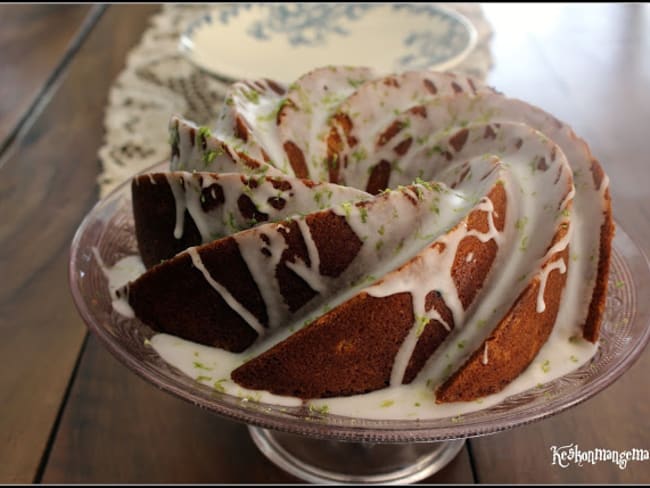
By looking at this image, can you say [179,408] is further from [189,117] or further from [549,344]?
[189,117]

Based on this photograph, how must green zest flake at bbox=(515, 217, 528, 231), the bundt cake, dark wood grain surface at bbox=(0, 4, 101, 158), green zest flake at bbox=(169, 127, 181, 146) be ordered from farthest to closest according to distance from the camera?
dark wood grain surface at bbox=(0, 4, 101, 158) < green zest flake at bbox=(169, 127, 181, 146) < green zest flake at bbox=(515, 217, 528, 231) < the bundt cake

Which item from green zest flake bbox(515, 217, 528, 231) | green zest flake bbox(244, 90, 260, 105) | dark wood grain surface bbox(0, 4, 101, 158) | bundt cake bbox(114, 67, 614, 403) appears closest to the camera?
bundt cake bbox(114, 67, 614, 403)

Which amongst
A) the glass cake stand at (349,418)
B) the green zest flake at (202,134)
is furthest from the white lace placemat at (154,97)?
the green zest flake at (202,134)

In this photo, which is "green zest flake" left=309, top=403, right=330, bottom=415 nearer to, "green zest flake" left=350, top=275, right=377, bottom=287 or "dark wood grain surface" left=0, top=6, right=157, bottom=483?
"green zest flake" left=350, top=275, right=377, bottom=287

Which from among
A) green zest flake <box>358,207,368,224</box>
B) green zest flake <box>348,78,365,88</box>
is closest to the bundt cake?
green zest flake <box>358,207,368,224</box>

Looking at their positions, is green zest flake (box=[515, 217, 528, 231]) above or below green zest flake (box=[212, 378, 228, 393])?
above

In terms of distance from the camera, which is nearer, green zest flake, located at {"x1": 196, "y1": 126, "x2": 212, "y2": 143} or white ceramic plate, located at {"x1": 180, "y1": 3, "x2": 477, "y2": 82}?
green zest flake, located at {"x1": 196, "y1": 126, "x2": 212, "y2": 143}

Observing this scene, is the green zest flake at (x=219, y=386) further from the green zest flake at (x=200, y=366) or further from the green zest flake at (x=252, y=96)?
the green zest flake at (x=252, y=96)
